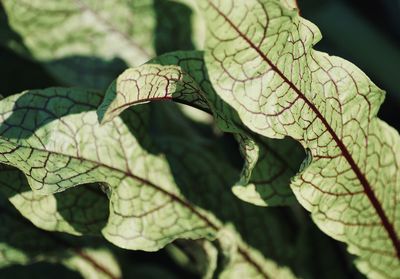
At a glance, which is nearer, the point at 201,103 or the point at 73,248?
the point at 201,103

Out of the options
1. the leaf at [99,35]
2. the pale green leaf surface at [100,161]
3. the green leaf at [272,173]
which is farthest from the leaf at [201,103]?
the leaf at [99,35]

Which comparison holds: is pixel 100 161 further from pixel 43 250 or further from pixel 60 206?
pixel 43 250

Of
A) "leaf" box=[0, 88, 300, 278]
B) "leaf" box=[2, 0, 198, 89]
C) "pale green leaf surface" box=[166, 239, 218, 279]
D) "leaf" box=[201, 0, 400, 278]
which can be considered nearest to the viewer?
"leaf" box=[201, 0, 400, 278]

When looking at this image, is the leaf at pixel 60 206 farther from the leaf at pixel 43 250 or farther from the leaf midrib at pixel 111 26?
the leaf midrib at pixel 111 26

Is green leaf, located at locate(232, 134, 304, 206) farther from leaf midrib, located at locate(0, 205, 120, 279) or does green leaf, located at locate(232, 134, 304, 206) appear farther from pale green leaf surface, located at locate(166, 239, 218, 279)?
leaf midrib, located at locate(0, 205, 120, 279)

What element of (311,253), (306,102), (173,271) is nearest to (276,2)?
(306,102)

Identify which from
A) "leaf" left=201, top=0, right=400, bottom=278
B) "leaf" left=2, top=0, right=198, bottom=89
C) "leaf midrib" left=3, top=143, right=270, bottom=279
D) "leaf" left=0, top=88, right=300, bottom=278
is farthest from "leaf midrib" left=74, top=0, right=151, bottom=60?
"leaf" left=201, top=0, right=400, bottom=278

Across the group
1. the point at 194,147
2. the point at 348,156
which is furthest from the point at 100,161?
the point at 348,156
